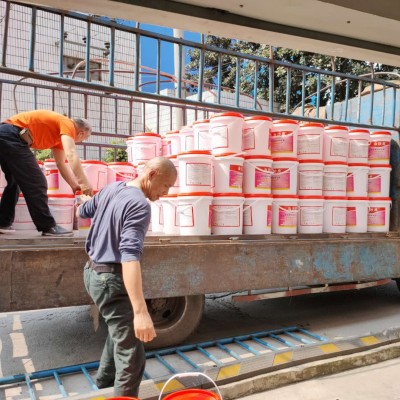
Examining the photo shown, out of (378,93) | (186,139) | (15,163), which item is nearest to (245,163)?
(186,139)

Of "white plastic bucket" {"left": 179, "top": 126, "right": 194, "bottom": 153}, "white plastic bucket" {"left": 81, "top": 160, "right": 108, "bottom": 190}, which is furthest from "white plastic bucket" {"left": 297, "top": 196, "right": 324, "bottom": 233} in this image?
"white plastic bucket" {"left": 81, "top": 160, "right": 108, "bottom": 190}

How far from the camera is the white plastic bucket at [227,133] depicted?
395cm

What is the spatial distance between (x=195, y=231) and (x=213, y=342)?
1.06 meters

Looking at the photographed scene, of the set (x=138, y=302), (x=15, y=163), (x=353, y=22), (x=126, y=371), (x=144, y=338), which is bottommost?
(x=126, y=371)

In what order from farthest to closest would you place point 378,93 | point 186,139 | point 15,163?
point 378,93, point 186,139, point 15,163

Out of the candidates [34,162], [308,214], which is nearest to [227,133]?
[308,214]

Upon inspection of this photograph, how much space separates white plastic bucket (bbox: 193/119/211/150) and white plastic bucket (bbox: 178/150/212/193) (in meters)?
0.33

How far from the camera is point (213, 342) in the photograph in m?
3.90

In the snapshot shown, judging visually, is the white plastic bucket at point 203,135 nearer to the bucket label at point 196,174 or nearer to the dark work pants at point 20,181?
the bucket label at point 196,174

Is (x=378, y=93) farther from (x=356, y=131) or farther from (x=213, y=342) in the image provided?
(x=213, y=342)

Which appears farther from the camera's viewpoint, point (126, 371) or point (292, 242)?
point (292, 242)

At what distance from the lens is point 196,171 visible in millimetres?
3762

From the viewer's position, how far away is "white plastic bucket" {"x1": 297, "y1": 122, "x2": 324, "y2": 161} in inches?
171

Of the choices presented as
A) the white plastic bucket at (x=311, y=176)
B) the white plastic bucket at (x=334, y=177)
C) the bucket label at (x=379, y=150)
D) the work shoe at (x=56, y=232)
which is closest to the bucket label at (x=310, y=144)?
the white plastic bucket at (x=311, y=176)
